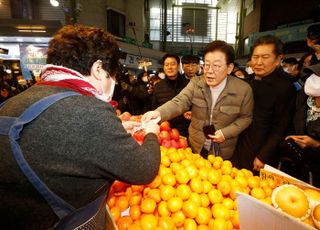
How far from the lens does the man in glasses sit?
2236mm

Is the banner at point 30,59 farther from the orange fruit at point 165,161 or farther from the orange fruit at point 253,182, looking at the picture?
the orange fruit at point 253,182

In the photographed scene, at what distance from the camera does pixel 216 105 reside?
2.40m

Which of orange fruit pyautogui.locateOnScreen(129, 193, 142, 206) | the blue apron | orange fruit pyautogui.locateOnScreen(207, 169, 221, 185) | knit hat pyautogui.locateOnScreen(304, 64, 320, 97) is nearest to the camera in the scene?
the blue apron

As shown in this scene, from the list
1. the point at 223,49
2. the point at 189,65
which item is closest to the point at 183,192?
the point at 223,49

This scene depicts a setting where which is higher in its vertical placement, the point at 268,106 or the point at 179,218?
the point at 268,106

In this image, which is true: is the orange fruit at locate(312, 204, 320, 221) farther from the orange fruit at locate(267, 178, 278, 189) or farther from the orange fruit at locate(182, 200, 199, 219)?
the orange fruit at locate(182, 200, 199, 219)

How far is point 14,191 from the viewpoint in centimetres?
92

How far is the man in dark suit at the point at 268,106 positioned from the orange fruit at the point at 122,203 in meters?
1.56

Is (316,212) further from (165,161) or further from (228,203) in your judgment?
(165,161)

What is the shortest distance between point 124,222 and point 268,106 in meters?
1.84

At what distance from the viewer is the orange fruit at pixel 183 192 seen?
1522mm

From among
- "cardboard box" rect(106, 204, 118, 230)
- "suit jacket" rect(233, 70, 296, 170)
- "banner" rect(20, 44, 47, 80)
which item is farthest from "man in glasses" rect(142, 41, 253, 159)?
"banner" rect(20, 44, 47, 80)

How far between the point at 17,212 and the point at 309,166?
2427 mm

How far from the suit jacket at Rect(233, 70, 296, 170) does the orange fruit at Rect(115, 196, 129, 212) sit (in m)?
1.57
